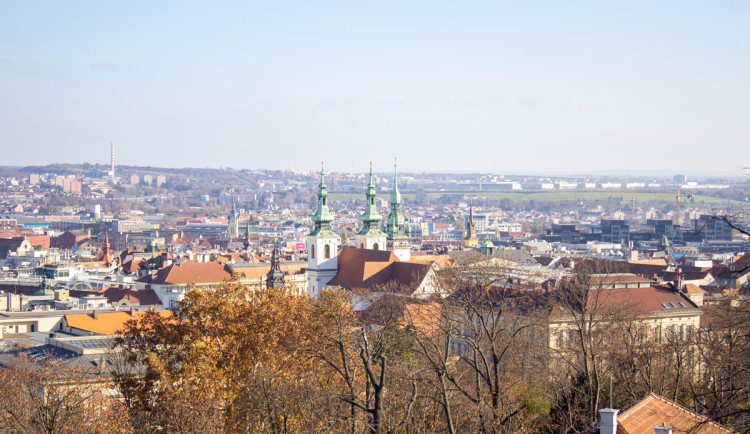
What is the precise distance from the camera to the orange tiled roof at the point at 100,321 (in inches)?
2072

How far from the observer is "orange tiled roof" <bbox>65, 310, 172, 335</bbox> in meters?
52.6

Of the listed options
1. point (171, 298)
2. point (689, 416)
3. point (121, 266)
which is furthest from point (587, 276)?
point (121, 266)

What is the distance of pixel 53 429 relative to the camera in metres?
24.2

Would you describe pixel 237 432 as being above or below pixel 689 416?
below

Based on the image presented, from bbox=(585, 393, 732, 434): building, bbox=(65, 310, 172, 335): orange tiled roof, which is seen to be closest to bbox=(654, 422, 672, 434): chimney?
bbox=(585, 393, 732, 434): building

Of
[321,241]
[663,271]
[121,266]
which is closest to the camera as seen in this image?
[321,241]

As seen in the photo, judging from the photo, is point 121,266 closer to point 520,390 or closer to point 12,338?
point 12,338

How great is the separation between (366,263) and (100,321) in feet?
69.0

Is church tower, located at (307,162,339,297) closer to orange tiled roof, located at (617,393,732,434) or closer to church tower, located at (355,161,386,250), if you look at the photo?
church tower, located at (355,161,386,250)

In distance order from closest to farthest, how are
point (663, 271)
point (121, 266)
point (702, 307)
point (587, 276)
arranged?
1. point (587, 276)
2. point (702, 307)
3. point (663, 271)
4. point (121, 266)

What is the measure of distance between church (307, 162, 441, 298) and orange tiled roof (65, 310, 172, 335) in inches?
511

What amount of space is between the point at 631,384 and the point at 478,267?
12.7m

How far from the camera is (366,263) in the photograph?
70562mm

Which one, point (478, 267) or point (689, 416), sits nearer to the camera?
point (689, 416)
